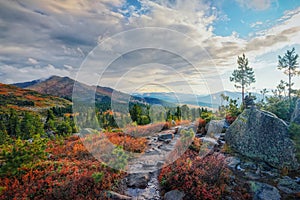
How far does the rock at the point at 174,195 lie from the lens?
817cm

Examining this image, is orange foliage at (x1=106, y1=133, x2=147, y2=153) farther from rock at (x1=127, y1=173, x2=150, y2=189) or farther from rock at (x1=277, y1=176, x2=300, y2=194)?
rock at (x1=277, y1=176, x2=300, y2=194)

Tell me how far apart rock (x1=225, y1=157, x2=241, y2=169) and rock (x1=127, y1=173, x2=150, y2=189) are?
4.64 meters

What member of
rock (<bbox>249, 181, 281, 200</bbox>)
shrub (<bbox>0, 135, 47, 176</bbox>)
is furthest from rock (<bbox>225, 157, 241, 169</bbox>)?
shrub (<bbox>0, 135, 47, 176</bbox>)

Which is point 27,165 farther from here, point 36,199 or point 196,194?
point 196,194

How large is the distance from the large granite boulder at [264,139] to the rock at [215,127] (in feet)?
9.69

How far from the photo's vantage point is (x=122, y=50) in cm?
1282

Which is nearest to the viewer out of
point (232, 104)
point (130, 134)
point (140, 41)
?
point (140, 41)

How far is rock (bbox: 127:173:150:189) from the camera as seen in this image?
9547 mm

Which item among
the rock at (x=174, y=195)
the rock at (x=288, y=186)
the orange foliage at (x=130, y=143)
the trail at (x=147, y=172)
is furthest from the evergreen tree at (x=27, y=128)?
the rock at (x=288, y=186)

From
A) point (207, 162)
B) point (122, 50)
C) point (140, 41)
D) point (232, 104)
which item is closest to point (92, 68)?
point (122, 50)

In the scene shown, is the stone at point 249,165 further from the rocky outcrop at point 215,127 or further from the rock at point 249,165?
the rocky outcrop at point 215,127

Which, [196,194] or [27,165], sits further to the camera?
[27,165]

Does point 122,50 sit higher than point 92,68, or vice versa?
point 122,50

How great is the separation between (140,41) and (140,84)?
3.50m
